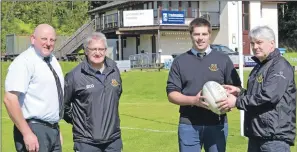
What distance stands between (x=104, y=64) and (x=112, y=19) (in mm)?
40867

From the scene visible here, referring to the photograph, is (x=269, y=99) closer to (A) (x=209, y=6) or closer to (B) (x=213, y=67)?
(B) (x=213, y=67)

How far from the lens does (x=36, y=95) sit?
17.6 ft

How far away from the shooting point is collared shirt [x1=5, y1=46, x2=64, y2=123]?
520 cm

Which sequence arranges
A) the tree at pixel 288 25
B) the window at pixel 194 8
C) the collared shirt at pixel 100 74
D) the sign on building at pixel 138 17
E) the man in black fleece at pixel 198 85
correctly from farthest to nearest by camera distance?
the tree at pixel 288 25, the window at pixel 194 8, the sign on building at pixel 138 17, the collared shirt at pixel 100 74, the man in black fleece at pixel 198 85

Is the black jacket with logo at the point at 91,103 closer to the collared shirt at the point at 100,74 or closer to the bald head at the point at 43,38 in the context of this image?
the collared shirt at the point at 100,74

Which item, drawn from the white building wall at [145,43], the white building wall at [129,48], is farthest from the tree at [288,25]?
the white building wall at [129,48]

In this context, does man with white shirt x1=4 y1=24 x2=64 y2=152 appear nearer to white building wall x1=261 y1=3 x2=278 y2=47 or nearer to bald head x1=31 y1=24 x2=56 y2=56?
bald head x1=31 y1=24 x2=56 y2=56

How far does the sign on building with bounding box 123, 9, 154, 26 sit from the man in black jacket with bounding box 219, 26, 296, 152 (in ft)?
121

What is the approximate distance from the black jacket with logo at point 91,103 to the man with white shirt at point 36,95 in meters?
0.16

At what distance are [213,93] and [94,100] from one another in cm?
135

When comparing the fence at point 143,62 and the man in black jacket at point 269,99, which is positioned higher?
the fence at point 143,62

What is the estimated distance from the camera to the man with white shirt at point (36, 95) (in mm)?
5172

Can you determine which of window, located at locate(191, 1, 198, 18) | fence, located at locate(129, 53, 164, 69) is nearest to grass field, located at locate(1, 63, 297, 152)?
fence, located at locate(129, 53, 164, 69)

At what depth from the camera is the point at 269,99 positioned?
16.3ft
